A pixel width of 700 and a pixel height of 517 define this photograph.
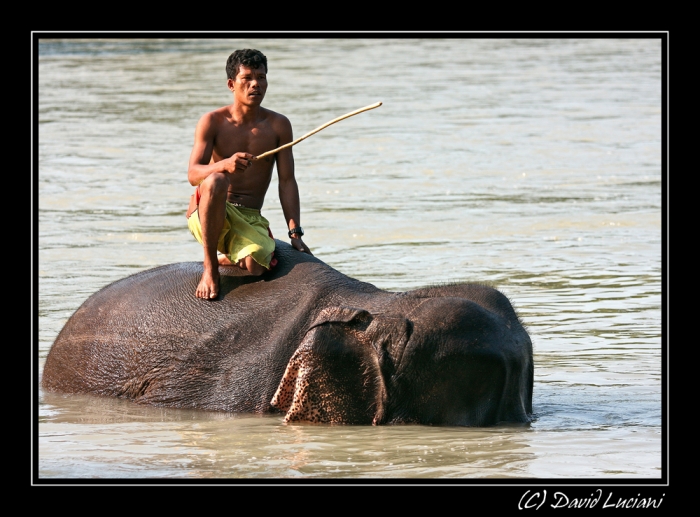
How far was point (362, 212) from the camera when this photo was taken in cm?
1225

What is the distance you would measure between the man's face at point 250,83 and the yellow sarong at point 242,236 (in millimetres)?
509

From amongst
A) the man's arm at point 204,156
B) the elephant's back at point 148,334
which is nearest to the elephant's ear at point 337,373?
the elephant's back at point 148,334

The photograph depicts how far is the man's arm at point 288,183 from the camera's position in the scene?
693cm

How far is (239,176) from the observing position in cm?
687

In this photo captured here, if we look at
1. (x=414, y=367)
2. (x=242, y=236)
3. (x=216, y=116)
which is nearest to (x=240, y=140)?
(x=216, y=116)

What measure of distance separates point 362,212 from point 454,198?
1.12 metres

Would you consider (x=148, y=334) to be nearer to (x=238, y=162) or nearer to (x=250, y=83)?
(x=238, y=162)

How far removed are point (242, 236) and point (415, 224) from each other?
5222 mm

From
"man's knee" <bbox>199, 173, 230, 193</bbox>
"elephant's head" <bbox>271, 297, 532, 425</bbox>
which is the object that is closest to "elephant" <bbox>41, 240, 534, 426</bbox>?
"elephant's head" <bbox>271, 297, 532, 425</bbox>

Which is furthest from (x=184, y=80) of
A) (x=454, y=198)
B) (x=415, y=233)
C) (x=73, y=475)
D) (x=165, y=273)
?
(x=73, y=475)

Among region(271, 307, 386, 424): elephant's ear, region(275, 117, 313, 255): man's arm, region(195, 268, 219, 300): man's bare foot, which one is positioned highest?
region(275, 117, 313, 255): man's arm

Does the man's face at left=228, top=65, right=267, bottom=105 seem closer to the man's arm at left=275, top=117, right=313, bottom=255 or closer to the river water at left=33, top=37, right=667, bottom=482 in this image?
the man's arm at left=275, top=117, right=313, bottom=255

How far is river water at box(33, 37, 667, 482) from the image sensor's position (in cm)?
578
